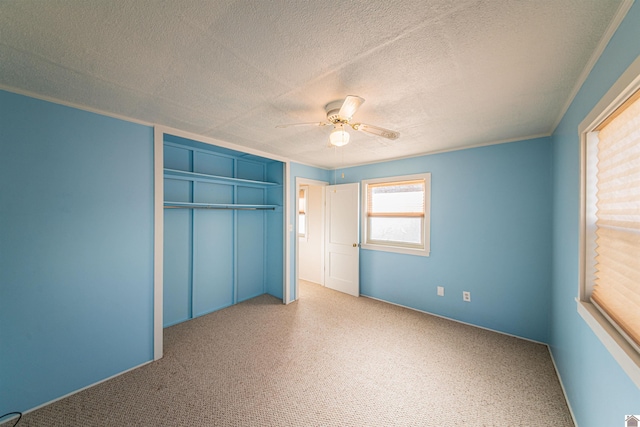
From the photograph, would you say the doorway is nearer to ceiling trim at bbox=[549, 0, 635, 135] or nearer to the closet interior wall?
the closet interior wall

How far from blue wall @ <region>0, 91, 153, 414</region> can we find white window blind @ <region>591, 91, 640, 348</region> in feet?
10.8

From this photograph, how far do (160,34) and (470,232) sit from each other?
3546 millimetres

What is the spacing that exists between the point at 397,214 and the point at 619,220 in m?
2.66

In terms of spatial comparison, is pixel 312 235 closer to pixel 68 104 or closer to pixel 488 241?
pixel 488 241

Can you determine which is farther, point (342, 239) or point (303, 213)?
point (303, 213)

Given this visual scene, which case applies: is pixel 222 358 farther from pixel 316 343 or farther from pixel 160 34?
pixel 160 34

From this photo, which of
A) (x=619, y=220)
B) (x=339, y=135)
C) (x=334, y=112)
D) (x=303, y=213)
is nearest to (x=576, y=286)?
(x=619, y=220)

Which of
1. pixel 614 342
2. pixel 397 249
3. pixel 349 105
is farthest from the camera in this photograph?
pixel 397 249

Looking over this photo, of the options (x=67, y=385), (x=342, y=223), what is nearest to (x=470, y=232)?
(x=342, y=223)

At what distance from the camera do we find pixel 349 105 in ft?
5.39

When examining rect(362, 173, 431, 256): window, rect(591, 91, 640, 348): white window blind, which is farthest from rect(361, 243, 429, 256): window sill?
rect(591, 91, 640, 348): white window blind

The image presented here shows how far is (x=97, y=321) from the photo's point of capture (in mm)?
2043

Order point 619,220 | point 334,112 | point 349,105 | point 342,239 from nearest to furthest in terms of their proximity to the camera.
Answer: point 619,220 → point 349,105 → point 334,112 → point 342,239

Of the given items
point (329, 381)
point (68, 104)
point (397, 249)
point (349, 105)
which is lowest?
point (329, 381)
